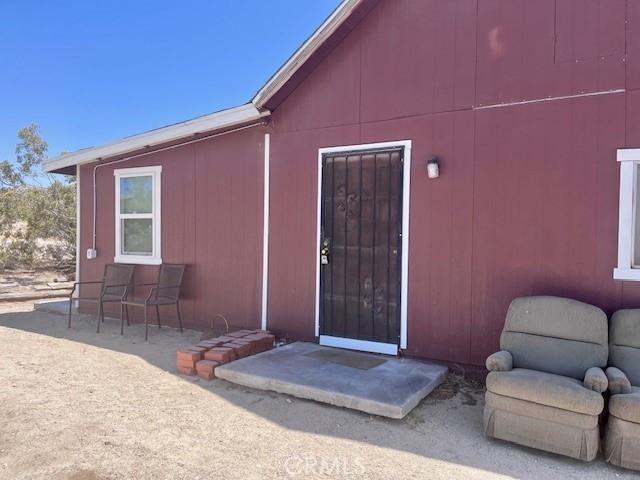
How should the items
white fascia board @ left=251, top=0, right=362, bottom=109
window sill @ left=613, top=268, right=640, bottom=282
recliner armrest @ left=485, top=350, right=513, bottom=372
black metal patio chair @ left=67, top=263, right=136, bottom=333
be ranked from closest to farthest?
recliner armrest @ left=485, top=350, right=513, bottom=372 < window sill @ left=613, top=268, right=640, bottom=282 < white fascia board @ left=251, top=0, right=362, bottom=109 < black metal patio chair @ left=67, top=263, right=136, bottom=333

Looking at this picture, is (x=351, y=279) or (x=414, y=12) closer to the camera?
(x=414, y=12)

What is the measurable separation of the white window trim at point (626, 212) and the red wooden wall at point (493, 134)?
5 cm

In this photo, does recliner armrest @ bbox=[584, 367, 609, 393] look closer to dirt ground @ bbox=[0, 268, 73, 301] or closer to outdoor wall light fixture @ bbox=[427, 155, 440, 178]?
outdoor wall light fixture @ bbox=[427, 155, 440, 178]

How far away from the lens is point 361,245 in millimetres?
4418

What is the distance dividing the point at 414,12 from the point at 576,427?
11.9 feet

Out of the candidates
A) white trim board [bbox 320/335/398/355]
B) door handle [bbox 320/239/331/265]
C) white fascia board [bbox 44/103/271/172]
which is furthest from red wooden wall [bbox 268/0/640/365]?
white fascia board [bbox 44/103/271/172]

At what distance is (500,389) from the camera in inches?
106

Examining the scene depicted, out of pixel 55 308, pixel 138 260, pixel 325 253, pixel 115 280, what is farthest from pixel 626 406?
pixel 55 308

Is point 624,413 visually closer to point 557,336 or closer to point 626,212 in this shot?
point 557,336

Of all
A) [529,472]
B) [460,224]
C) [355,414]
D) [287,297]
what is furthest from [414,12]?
[529,472]

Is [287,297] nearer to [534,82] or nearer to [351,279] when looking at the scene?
[351,279]

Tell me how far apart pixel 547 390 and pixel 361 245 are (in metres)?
2.22

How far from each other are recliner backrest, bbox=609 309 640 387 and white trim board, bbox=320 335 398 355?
1.77 meters

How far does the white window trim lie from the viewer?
3.32 m
